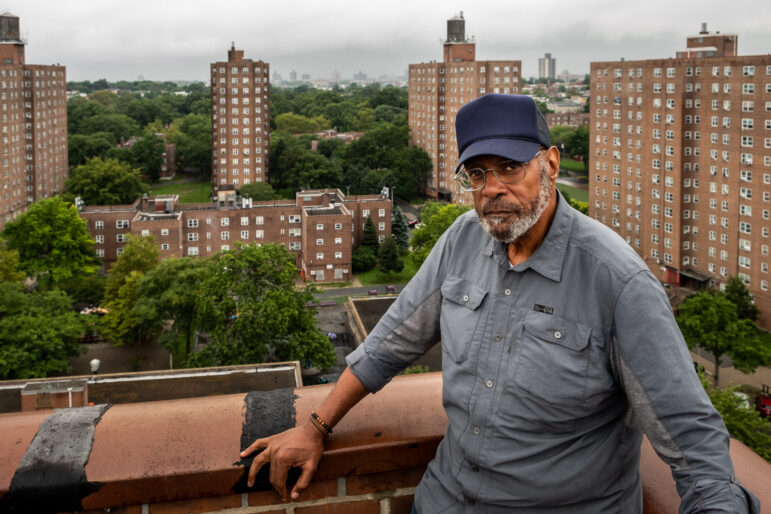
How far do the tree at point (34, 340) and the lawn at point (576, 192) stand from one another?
2273 inches

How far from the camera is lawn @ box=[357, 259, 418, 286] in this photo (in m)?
50.8

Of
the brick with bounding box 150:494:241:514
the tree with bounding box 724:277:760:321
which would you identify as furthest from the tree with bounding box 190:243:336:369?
the tree with bounding box 724:277:760:321

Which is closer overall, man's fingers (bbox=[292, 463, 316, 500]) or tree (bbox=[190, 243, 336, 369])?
man's fingers (bbox=[292, 463, 316, 500])

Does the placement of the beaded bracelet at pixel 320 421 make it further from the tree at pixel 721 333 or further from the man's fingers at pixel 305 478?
the tree at pixel 721 333

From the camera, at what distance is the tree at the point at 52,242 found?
4512 cm

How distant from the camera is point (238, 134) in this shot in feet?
241

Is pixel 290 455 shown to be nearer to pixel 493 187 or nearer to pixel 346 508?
pixel 346 508

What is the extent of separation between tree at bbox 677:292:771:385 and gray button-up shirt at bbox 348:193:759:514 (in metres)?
31.8

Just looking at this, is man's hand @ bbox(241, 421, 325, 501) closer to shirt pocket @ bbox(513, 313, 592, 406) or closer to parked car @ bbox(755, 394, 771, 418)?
shirt pocket @ bbox(513, 313, 592, 406)

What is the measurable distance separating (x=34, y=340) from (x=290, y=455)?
27.5 metres

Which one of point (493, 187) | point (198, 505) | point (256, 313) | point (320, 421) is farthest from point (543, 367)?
point (256, 313)

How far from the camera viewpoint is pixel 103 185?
66.2m

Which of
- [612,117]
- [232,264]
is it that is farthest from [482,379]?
[612,117]

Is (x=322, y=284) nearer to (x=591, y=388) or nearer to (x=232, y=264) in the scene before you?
(x=232, y=264)
